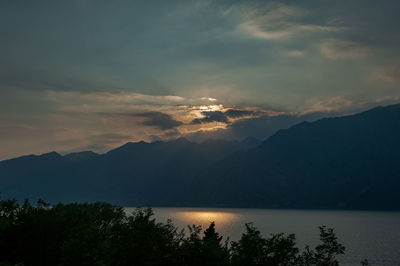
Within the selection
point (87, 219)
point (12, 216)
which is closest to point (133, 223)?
point (87, 219)

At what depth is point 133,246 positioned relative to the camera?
Answer: 4881cm

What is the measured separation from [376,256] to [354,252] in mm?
12149

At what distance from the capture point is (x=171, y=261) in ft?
160

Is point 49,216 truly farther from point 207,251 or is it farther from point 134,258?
point 207,251

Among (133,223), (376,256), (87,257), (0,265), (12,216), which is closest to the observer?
(87,257)

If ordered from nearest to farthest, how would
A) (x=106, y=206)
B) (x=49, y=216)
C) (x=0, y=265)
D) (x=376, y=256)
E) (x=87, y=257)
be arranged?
(x=87, y=257)
(x=0, y=265)
(x=49, y=216)
(x=106, y=206)
(x=376, y=256)

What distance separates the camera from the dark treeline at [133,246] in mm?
44625

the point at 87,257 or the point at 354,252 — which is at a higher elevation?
the point at 87,257

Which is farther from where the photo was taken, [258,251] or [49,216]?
[49,216]

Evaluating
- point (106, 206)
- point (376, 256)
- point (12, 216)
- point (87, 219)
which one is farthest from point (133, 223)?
point (376, 256)

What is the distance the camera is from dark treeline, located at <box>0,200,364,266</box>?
44625mm

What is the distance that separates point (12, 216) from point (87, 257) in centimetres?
3784

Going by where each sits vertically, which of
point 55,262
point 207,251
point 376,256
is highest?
point 207,251

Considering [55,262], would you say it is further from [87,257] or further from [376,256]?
[376,256]
